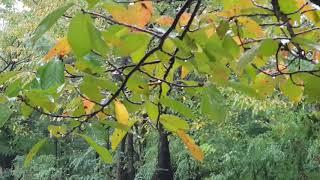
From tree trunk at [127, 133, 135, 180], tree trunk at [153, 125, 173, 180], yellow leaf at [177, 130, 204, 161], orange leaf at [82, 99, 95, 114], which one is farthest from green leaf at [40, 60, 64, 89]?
tree trunk at [127, 133, 135, 180]

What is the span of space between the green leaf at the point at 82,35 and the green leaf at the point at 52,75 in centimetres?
7

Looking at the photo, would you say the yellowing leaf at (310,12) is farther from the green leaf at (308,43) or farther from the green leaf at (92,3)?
the green leaf at (92,3)

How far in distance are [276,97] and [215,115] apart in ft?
17.4

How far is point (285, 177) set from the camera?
21.0 ft

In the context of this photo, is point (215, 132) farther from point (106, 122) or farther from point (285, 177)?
point (106, 122)

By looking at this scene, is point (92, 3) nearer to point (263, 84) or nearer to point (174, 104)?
point (174, 104)

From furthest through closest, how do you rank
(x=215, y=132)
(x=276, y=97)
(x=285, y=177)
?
1. (x=215, y=132)
2. (x=285, y=177)
3. (x=276, y=97)

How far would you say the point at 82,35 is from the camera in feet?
1.72

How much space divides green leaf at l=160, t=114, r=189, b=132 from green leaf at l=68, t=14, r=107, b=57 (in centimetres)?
30

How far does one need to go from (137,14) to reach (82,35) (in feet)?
0.41

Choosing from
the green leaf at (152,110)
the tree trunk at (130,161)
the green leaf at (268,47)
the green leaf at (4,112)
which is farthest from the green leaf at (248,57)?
the tree trunk at (130,161)

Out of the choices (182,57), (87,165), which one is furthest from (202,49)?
(87,165)

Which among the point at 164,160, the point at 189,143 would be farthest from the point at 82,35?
the point at 164,160

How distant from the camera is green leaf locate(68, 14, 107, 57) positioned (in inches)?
20.4
